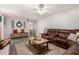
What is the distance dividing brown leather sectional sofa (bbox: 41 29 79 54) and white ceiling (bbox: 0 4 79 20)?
43cm

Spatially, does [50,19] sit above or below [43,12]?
below

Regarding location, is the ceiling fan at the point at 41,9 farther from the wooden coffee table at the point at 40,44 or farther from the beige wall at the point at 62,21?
the wooden coffee table at the point at 40,44

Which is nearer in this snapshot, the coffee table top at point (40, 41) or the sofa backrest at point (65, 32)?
the coffee table top at point (40, 41)

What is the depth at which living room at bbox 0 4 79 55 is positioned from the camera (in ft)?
5.92

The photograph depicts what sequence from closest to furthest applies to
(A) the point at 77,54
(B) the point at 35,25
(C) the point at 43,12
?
(A) the point at 77,54 → (C) the point at 43,12 → (B) the point at 35,25

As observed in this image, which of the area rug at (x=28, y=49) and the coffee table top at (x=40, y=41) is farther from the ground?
the coffee table top at (x=40, y=41)

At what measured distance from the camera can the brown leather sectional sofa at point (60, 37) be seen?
1.84 metres

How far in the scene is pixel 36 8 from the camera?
6.06 feet

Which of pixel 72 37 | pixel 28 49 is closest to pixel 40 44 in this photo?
pixel 28 49

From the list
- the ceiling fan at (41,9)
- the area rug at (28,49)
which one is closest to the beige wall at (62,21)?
the ceiling fan at (41,9)

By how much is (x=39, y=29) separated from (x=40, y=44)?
14.4 inches
